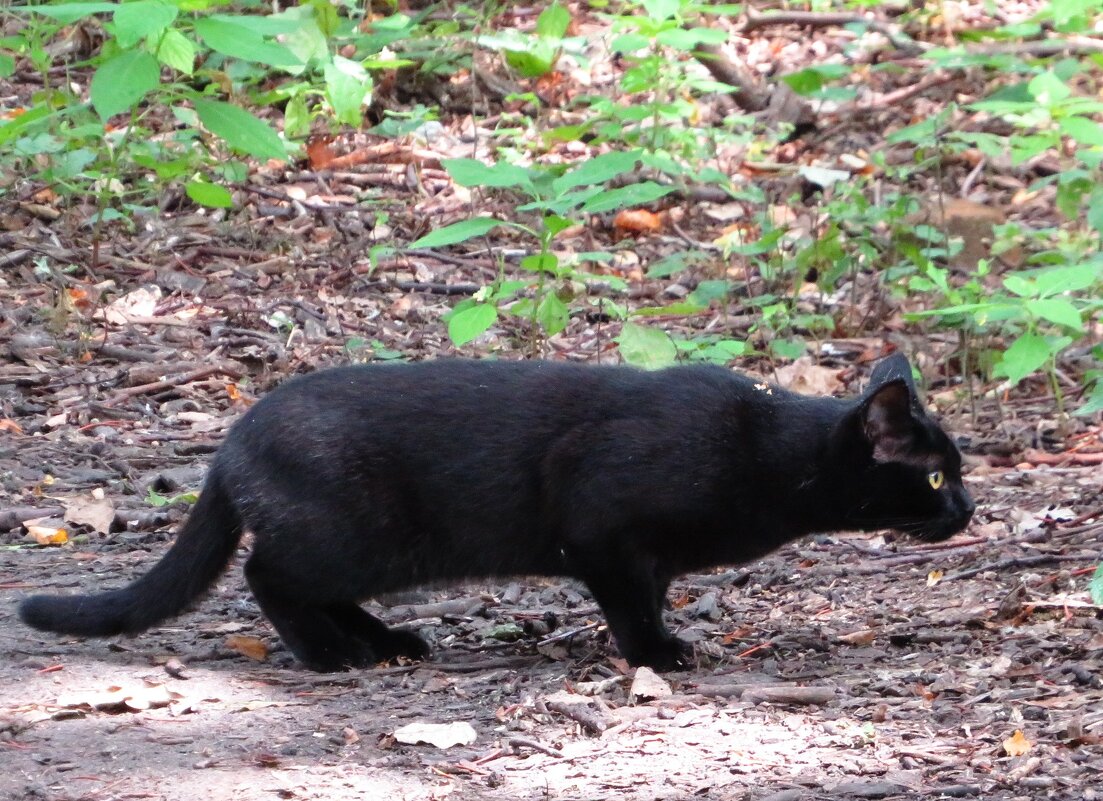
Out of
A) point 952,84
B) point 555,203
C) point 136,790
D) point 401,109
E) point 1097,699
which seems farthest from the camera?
point 952,84

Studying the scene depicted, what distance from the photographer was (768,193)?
9.29m

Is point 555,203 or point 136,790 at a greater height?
point 555,203

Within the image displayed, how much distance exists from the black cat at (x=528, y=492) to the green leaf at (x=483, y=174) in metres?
1.12

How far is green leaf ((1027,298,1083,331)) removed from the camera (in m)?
4.97

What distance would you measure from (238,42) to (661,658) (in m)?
2.72

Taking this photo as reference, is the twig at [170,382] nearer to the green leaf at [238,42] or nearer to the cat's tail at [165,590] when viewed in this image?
the green leaf at [238,42]

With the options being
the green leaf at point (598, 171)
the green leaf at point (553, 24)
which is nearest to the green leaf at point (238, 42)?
the green leaf at point (598, 171)

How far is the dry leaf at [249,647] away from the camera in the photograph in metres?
4.41

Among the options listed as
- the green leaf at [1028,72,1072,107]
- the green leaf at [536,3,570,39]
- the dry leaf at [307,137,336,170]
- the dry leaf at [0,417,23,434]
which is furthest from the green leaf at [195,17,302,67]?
the dry leaf at [307,137,336,170]

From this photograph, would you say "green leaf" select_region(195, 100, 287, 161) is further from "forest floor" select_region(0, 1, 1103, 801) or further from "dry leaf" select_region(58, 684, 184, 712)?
"dry leaf" select_region(58, 684, 184, 712)

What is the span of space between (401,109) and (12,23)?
267 cm

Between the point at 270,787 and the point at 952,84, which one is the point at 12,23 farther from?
the point at 270,787

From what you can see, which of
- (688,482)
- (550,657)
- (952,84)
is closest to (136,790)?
(550,657)

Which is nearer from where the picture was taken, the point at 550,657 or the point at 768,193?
the point at 550,657
